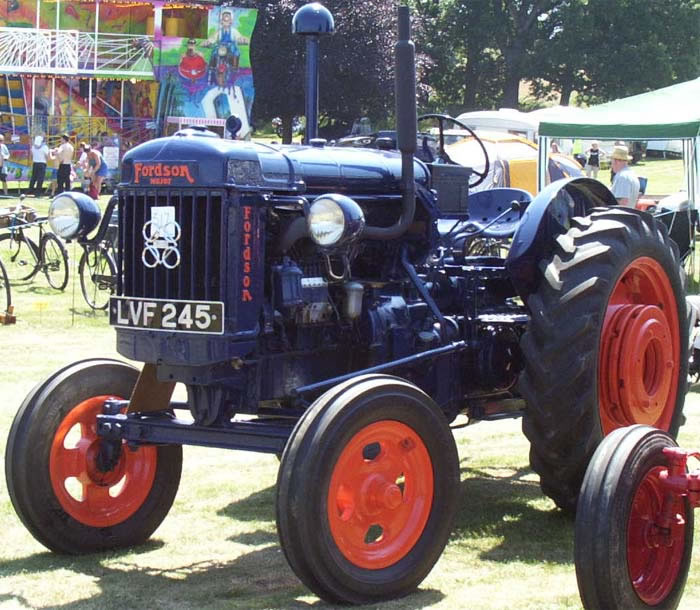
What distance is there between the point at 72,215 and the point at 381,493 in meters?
2.01

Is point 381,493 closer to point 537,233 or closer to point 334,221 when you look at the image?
point 334,221

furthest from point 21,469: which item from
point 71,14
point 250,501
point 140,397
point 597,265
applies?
point 71,14

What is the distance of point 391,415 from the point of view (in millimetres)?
4879

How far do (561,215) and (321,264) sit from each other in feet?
4.53

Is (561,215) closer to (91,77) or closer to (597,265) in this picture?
(597,265)

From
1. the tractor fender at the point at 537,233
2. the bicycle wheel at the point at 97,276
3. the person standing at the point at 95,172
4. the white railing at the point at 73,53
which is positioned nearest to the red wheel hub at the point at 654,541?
the tractor fender at the point at 537,233

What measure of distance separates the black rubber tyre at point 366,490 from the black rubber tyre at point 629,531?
2.67 ft

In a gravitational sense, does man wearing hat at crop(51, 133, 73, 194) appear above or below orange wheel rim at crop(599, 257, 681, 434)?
above

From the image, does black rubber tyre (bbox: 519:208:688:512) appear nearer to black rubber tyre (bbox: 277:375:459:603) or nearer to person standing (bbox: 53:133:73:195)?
black rubber tyre (bbox: 277:375:459:603)

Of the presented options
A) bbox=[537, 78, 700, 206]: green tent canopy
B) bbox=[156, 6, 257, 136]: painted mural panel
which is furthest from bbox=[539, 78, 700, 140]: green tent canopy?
bbox=[156, 6, 257, 136]: painted mural panel

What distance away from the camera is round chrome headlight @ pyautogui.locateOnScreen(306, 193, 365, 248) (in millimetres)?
5027

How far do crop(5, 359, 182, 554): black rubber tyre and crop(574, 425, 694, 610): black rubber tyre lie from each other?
2.29 m

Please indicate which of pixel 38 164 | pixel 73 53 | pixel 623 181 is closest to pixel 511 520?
pixel 623 181

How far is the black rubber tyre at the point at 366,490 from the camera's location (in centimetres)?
459
